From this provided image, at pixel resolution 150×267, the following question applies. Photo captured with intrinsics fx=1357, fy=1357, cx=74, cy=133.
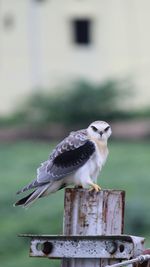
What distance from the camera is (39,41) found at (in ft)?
108

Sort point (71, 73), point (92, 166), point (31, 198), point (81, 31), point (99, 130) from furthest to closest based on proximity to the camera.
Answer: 1. point (81, 31)
2. point (71, 73)
3. point (92, 166)
4. point (99, 130)
5. point (31, 198)

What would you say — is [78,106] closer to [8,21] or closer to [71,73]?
[71,73]

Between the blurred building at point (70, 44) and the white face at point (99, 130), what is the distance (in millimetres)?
25888

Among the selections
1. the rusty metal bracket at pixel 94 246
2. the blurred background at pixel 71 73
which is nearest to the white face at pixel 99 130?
the rusty metal bracket at pixel 94 246

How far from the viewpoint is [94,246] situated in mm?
4934

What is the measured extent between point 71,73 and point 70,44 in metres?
0.71

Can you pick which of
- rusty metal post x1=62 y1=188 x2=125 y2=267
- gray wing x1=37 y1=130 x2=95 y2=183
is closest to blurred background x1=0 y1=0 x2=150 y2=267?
gray wing x1=37 y1=130 x2=95 y2=183

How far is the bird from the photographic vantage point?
20.5 ft

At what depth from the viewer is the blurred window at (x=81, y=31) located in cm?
3319

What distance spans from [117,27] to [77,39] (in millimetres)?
1158

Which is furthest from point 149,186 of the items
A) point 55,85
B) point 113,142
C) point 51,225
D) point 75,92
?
point 55,85

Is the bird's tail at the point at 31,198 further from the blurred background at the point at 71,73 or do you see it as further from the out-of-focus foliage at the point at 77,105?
the out-of-focus foliage at the point at 77,105

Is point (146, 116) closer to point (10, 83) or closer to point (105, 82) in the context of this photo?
point (105, 82)

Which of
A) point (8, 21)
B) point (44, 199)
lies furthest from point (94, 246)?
point (8, 21)
